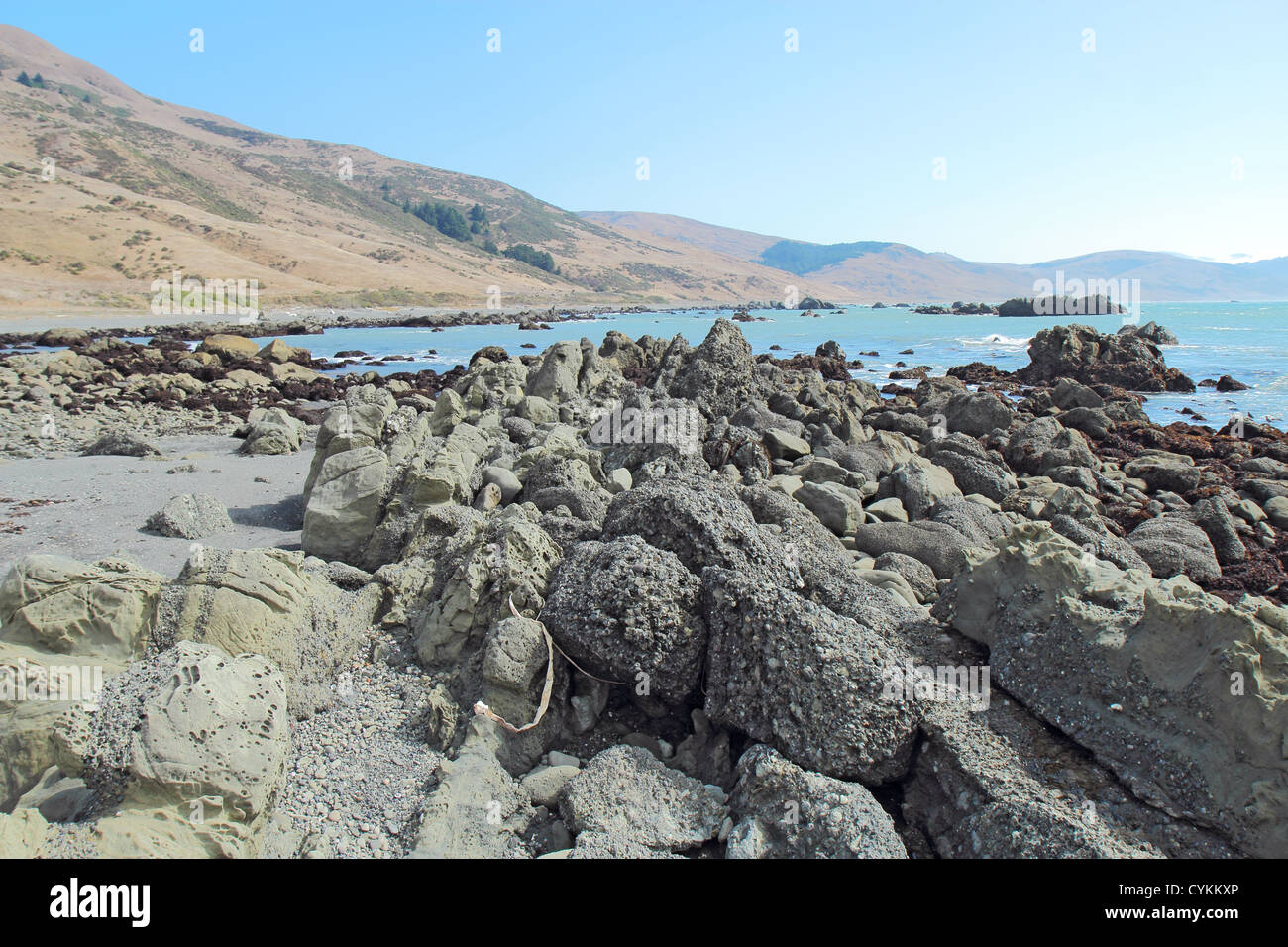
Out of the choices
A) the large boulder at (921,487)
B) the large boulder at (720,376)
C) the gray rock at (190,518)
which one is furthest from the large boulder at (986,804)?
the large boulder at (720,376)

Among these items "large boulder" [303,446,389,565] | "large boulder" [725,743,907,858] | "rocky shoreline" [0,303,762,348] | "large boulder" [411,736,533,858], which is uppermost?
"rocky shoreline" [0,303,762,348]

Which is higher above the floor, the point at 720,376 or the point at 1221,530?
the point at 720,376

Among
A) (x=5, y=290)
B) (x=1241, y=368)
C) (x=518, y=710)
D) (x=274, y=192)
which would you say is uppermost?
(x=274, y=192)

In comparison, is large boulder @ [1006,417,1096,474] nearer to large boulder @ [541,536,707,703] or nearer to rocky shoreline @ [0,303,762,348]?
large boulder @ [541,536,707,703]

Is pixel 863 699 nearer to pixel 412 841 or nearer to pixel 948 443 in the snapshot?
pixel 412 841

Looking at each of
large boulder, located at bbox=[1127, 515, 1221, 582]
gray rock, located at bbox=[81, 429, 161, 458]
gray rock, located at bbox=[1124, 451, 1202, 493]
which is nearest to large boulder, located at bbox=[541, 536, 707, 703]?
large boulder, located at bbox=[1127, 515, 1221, 582]

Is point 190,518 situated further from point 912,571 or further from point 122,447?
point 912,571

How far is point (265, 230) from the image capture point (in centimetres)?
7400

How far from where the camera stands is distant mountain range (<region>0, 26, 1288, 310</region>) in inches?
2025

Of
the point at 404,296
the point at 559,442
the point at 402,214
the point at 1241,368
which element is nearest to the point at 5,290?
the point at 404,296

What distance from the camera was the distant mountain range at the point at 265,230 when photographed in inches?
2025

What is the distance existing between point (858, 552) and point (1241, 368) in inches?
1082

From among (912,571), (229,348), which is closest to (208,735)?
(912,571)

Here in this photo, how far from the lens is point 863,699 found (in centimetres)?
320
